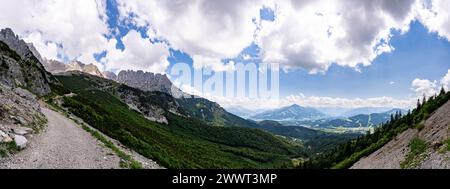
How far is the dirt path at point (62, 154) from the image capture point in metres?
25.9

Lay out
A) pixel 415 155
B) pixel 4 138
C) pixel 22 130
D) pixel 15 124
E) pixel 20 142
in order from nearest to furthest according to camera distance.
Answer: pixel 4 138
pixel 415 155
pixel 20 142
pixel 22 130
pixel 15 124

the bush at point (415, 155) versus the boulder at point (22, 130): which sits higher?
the boulder at point (22, 130)

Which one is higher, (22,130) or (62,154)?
(22,130)

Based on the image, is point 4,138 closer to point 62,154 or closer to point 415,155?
point 62,154

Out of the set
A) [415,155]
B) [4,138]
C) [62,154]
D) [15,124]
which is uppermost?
[15,124]

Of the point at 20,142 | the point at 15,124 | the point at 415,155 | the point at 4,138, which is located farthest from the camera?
the point at 15,124

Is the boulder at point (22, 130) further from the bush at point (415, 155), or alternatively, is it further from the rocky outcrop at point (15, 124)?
the bush at point (415, 155)

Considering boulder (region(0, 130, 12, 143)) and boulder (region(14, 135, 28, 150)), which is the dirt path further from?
boulder (region(0, 130, 12, 143))

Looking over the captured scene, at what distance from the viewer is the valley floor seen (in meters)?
25.8

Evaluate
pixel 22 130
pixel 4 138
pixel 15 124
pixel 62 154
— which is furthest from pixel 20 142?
pixel 15 124

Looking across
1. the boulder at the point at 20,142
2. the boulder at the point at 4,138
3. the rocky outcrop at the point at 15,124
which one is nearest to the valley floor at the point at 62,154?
the boulder at the point at 20,142

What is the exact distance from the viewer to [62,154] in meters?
30.4
